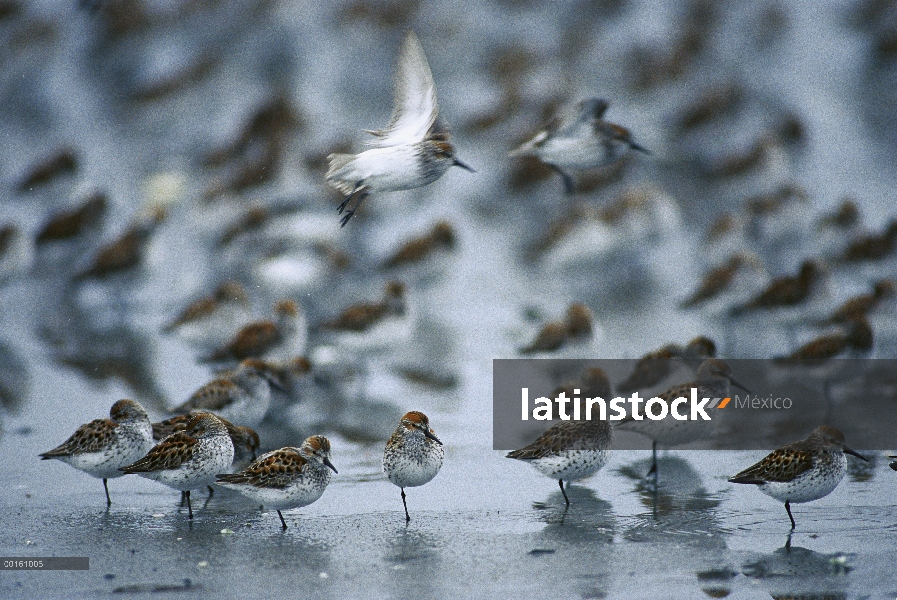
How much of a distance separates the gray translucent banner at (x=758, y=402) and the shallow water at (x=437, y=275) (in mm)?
265

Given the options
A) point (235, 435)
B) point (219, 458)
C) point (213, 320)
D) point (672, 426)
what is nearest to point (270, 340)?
point (213, 320)

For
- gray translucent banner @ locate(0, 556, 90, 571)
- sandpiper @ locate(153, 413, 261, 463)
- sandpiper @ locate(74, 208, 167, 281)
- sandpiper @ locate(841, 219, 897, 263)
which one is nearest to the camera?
gray translucent banner @ locate(0, 556, 90, 571)

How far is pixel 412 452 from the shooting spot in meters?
7.38

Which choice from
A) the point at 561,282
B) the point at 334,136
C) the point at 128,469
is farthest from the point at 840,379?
the point at 334,136

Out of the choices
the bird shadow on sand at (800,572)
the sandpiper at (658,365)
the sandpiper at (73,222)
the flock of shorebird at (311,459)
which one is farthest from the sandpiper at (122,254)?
the bird shadow on sand at (800,572)

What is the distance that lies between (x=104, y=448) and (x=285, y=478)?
1.47m

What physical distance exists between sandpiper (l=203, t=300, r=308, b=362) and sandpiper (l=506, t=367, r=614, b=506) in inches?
167

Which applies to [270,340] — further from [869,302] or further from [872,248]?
[872,248]

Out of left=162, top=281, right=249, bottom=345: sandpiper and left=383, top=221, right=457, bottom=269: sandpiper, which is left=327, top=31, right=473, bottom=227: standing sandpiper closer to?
left=162, top=281, right=249, bottom=345: sandpiper

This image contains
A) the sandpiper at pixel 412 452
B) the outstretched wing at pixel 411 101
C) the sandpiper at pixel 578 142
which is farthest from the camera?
the sandpiper at pixel 578 142

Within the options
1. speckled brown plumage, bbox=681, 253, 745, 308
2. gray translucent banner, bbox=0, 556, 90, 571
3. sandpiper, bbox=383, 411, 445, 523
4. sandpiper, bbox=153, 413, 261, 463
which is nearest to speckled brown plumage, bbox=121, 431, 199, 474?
sandpiper, bbox=153, 413, 261, 463

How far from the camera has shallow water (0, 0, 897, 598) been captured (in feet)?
22.0

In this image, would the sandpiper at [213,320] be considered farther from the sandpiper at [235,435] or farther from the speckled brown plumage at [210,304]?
the sandpiper at [235,435]

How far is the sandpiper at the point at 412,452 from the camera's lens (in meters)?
7.38
